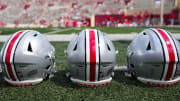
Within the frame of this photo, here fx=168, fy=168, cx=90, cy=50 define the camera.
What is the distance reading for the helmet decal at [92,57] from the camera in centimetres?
271

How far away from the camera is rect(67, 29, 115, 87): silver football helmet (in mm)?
2732

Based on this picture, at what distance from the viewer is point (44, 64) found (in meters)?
3.04

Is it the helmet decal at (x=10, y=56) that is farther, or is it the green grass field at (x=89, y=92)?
the helmet decal at (x=10, y=56)

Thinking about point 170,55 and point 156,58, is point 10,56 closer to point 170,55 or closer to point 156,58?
point 156,58

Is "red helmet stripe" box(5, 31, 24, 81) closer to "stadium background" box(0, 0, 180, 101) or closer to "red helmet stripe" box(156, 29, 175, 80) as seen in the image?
"stadium background" box(0, 0, 180, 101)

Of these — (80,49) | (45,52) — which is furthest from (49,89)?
(80,49)

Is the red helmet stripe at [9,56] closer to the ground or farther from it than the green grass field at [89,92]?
farther from it

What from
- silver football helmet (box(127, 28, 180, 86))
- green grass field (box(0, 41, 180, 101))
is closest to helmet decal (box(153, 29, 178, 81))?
silver football helmet (box(127, 28, 180, 86))

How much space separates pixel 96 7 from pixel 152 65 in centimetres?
2956

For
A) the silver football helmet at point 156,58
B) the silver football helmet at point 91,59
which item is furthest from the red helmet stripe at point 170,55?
the silver football helmet at point 91,59

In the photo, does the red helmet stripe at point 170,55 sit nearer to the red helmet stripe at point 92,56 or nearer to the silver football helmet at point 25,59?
the red helmet stripe at point 92,56

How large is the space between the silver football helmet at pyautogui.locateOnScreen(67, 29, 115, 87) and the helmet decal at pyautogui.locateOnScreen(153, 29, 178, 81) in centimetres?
86

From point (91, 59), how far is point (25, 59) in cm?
109

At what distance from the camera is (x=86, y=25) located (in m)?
25.2
